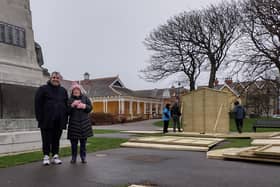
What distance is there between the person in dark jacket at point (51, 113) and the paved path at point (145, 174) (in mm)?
471

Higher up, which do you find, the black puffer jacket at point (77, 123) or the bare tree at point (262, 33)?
the bare tree at point (262, 33)

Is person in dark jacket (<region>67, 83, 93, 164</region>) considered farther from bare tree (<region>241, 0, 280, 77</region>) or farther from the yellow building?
the yellow building

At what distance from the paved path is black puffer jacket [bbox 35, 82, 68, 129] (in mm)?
855

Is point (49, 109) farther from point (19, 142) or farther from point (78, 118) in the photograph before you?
point (19, 142)

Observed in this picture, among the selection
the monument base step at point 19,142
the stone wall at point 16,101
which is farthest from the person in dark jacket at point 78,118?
the stone wall at point 16,101

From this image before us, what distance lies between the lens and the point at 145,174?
230 inches

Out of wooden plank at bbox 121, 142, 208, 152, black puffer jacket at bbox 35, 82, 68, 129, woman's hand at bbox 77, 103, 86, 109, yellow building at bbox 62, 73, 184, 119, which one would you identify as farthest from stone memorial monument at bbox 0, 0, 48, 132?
yellow building at bbox 62, 73, 184, 119

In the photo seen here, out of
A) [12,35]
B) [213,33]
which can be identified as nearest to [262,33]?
[213,33]

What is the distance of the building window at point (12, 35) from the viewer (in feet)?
29.6

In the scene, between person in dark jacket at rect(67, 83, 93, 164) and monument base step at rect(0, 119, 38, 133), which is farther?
monument base step at rect(0, 119, 38, 133)

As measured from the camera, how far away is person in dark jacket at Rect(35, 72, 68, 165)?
6.65m

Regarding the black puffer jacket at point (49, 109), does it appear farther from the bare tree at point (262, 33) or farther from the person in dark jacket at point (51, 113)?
the bare tree at point (262, 33)

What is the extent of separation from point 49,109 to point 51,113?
0.09 meters

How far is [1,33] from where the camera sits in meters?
8.95
